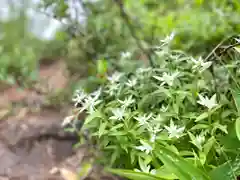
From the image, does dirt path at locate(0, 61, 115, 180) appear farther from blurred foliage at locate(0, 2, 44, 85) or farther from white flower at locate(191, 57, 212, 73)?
white flower at locate(191, 57, 212, 73)

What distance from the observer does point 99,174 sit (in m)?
1.29

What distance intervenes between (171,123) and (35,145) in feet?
2.47

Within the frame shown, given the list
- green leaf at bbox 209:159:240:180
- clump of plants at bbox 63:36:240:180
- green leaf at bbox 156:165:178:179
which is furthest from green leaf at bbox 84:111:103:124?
green leaf at bbox 209:159:240:180

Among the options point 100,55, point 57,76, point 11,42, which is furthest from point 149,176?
point 11,42

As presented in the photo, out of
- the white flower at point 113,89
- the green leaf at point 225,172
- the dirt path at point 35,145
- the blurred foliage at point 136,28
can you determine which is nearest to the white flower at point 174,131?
the green leaf at point 225,172

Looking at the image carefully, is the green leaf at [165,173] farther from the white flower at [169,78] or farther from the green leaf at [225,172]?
the white flower at [169,78]

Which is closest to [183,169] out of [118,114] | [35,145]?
[118,114]

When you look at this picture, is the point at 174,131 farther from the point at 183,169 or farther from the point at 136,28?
the point at 136,28

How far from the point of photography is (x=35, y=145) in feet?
4.98

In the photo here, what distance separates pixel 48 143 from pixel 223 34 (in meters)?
0.86

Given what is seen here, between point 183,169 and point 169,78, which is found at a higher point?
point 169,78

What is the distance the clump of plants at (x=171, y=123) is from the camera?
0.85m

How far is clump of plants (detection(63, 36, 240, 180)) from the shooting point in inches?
33.4

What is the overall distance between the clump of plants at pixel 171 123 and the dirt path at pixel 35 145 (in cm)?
25
